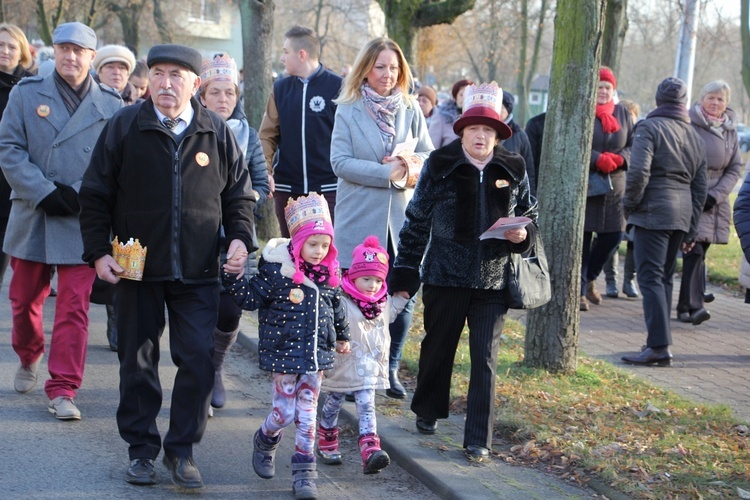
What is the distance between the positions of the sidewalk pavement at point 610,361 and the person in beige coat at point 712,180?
292 millimetres

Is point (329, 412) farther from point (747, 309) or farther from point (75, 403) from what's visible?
point (747, 309)

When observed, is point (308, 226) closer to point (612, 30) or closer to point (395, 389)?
point (395, 389)

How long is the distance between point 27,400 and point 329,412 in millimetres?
2147

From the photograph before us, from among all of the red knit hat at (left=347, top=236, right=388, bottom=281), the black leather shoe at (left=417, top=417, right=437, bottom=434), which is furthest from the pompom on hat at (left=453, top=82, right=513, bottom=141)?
the black leather shoe at (left=417, top=417, right=437, bottom=434)

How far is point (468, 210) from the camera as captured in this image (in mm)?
5586

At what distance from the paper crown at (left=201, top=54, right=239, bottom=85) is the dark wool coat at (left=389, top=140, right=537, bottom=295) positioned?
148cm

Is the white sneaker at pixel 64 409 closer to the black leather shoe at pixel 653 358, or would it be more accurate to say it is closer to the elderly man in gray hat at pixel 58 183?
the elderly man in gray hat at pixel 58 183

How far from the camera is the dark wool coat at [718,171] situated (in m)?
9.62

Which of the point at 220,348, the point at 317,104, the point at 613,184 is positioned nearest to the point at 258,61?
the point at 613,184

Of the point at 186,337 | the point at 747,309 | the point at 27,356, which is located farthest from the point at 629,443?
the point at 747,309

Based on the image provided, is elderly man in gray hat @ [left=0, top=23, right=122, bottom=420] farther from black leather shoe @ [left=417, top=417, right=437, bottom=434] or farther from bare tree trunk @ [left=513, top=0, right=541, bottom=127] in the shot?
bare tree trunk @ [left=513, top=0, right=541, bottom=127]

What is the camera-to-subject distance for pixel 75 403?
650 cm

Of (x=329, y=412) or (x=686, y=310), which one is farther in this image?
(x=686, y=310)

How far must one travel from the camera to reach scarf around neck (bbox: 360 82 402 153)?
21.5 feet
